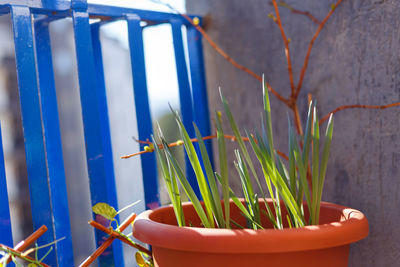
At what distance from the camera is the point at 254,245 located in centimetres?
67

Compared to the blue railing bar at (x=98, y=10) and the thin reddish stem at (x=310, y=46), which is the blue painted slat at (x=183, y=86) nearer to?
the blue railing bar at (x=98, y=10)

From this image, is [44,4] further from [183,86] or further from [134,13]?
[183,86]

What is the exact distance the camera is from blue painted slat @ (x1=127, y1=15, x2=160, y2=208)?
3.89ft

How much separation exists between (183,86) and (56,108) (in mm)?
416

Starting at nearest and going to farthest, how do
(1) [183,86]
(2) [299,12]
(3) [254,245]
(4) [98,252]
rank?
(3) [254,245] < (4) [98,252] < (2) [299,12] < (1) [183,86]

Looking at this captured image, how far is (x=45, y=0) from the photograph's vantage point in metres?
0.99

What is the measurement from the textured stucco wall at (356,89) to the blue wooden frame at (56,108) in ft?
0.94

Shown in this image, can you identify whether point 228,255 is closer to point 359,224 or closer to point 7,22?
point 359,224

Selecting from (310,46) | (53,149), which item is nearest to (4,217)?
(53,149)

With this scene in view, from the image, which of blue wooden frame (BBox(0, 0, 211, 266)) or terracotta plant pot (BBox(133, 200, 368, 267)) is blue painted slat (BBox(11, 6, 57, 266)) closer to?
blue wooden frame (BBox(0, 0, 211, 266))

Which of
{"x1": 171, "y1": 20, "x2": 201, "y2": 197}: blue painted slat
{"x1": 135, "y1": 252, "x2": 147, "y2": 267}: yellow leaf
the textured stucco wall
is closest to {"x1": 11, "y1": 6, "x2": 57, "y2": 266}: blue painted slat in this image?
{"x1": 135, "y1": 252, "x2": 147, "y2": 267}: yellow leaf

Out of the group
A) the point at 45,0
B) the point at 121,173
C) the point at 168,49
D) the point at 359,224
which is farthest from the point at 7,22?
the point at 359,224

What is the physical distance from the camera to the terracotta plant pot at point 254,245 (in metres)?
0.68

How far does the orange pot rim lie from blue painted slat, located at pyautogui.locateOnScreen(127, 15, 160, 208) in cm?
44
